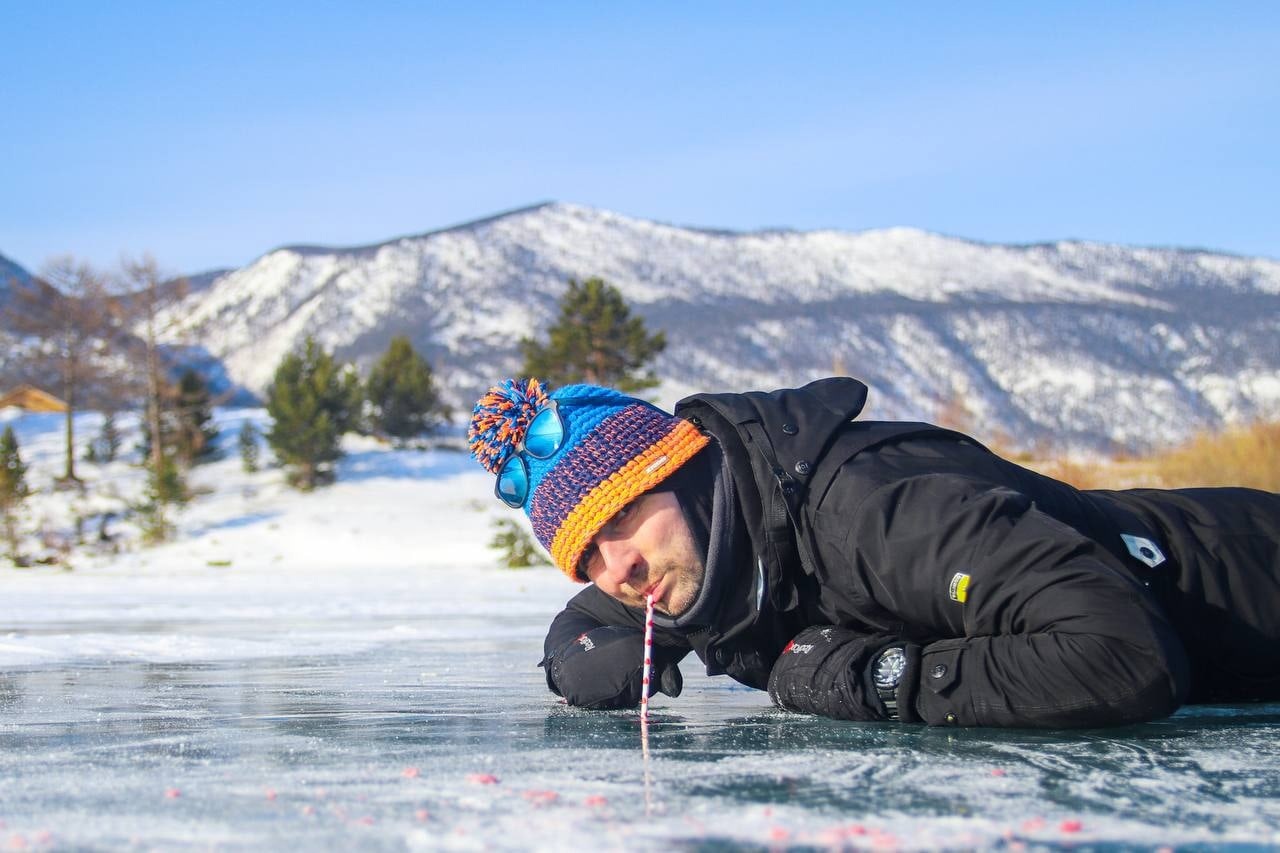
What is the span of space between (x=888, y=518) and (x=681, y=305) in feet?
511

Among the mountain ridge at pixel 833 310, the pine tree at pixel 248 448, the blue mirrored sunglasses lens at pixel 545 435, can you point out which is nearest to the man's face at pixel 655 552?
the blue mirrored sunglasses lens at pixel 545 435

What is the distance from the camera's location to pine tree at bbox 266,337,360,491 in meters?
27.1

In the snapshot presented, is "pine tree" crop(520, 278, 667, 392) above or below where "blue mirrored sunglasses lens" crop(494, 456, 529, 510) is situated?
above

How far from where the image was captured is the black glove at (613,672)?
2.58 metres


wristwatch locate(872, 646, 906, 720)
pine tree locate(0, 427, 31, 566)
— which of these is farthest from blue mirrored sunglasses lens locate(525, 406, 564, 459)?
pine tree locate(0, 427, 31, 566)

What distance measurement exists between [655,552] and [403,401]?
1254 inches

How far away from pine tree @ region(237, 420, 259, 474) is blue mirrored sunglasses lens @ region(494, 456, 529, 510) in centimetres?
2795

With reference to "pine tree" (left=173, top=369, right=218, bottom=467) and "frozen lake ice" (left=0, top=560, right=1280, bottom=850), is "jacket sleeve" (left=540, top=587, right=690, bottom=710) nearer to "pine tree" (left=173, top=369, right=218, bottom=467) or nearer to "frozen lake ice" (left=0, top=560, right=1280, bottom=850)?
"frozen lake ice" (left=0, top=560, right=1280, bottom=850)

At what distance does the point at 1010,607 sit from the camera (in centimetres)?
200

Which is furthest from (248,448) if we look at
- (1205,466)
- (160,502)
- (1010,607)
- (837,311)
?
(837,311)

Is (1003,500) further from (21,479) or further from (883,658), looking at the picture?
(21,479)

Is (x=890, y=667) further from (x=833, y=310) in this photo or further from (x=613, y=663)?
(x=833, y=310)

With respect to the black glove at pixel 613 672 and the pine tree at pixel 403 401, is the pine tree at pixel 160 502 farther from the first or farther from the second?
the black glove at pixel 613 672

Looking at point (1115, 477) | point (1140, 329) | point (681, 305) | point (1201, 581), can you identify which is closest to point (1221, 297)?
point (1140, 329)
